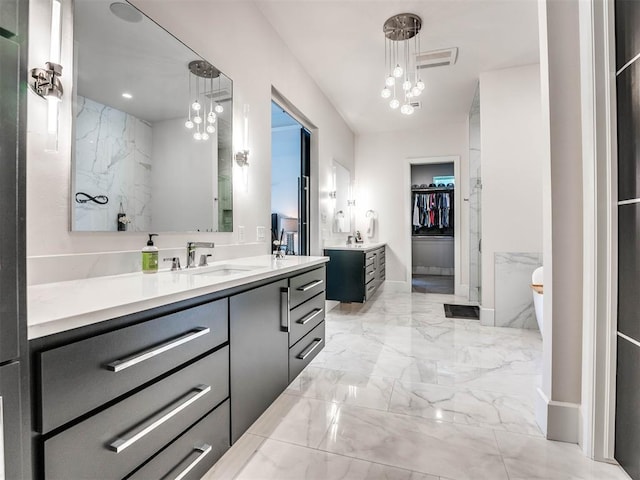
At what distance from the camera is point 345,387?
2160 mm

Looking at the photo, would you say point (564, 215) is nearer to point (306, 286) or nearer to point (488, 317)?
point (306, 286)

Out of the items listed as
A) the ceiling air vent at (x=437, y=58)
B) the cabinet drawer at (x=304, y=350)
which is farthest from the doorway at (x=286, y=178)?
the cabinet drawer at (x=304, y=350)

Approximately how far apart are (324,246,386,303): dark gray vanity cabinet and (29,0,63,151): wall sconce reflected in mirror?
3191mm

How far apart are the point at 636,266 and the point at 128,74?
7.71 ft

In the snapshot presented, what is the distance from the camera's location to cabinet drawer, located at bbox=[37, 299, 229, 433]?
0.67 metres

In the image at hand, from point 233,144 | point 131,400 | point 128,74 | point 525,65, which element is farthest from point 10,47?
point 525,65

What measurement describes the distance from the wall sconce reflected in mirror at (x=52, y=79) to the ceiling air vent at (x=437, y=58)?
3122 millimetres

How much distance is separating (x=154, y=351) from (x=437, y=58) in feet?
12.3

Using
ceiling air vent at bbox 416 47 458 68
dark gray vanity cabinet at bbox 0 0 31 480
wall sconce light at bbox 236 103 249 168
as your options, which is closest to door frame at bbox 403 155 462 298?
ceiling air vent at bbox 416 47 458 68

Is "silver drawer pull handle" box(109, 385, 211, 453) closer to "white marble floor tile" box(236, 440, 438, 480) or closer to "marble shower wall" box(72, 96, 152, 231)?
Answer: "white marble floor tile" box(236, 440, 438, 480)

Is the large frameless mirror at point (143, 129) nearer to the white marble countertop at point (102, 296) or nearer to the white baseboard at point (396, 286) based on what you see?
the white marble countertop at point (102, 296)

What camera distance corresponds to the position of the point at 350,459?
1468 millimetres

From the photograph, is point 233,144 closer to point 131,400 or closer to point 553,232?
point 131,400

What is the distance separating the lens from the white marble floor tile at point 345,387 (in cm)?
199
